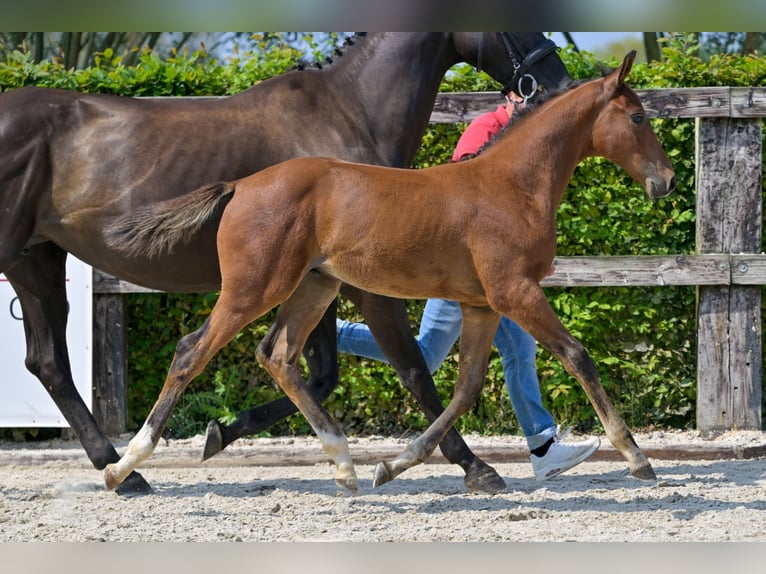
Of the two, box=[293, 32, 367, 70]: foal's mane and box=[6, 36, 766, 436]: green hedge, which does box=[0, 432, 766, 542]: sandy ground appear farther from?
box=[293, 32, 367, 70]: foal's mane

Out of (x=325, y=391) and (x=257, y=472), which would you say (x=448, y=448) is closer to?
(x=325, y=391)

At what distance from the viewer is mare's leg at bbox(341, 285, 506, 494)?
4.05 meters

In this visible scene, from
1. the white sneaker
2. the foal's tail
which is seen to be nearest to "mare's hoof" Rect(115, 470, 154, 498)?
the foal's tail

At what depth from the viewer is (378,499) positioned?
4059 millimetres

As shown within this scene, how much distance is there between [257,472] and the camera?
4.92 m

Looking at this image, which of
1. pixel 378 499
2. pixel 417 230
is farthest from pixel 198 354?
pixel 378 499

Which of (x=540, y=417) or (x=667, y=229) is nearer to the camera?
(x=540, y=417)

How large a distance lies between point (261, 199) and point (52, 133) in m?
1.15

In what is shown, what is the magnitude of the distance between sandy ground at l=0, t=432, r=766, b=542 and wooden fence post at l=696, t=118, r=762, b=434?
243 millimetres

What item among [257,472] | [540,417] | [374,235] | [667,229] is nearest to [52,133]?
[374,235]

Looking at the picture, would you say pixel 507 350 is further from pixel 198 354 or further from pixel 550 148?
pixel 198 354

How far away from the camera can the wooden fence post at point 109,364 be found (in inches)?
210

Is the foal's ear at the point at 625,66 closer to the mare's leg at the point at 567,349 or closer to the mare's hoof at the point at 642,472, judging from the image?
the mare's leg at the point at 567,349

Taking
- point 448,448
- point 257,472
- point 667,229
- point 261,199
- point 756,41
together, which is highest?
point 756,41
